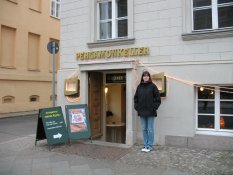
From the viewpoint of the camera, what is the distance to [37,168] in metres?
6.63

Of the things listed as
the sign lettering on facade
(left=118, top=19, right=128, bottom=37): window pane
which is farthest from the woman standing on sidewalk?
(left=118, top=19, right=128, bottom=37): window pane

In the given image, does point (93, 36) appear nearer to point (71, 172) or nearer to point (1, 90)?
point (71, 172)

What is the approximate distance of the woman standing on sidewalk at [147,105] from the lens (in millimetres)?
7879

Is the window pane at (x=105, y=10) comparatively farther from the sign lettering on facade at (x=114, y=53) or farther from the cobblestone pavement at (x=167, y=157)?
the cobblestone pavement at (x=167, y=157)

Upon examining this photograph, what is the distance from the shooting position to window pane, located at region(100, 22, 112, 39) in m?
9.91

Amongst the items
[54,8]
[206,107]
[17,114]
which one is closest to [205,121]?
[206,107]

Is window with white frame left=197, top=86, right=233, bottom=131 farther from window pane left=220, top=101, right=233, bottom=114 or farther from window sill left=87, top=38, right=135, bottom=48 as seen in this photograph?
window sill left=87, top=38, right=135, bottom=48

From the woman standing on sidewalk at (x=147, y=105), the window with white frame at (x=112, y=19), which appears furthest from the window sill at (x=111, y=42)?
the woman standing on sidewalk at (x=147, y=105)

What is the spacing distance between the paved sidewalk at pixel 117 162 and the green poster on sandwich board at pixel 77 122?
474 mm

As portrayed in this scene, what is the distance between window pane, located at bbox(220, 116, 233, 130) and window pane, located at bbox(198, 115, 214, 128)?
257mm

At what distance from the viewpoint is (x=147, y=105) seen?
7887mm

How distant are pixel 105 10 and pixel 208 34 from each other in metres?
3.62

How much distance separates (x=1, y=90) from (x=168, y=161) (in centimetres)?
1083

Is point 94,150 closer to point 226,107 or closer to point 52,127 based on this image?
point 52,127
